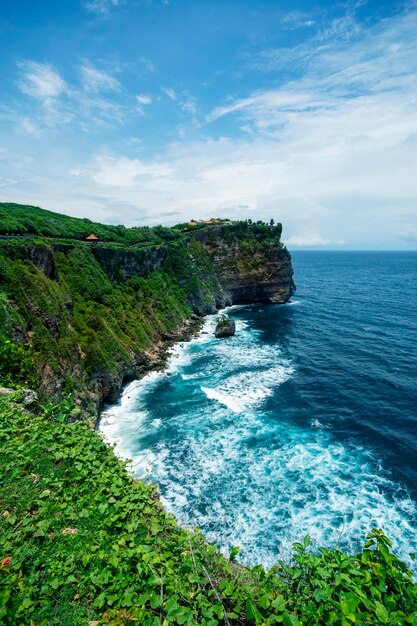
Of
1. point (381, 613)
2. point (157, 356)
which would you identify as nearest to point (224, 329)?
point (157, 356)

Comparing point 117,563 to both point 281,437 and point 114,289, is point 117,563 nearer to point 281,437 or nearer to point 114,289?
point 281,437

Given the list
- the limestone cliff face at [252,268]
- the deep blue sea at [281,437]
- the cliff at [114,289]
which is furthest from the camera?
the limestone cliff face at [252,268]

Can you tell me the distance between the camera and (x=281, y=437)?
31781mm

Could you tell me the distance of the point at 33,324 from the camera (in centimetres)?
2973

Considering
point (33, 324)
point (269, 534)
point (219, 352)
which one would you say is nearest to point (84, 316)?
point (33, 324)

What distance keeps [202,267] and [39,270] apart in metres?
53.6

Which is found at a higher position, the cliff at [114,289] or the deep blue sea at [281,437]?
the cliff at [114,289]

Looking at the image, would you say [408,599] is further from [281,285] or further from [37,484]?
[281,285]

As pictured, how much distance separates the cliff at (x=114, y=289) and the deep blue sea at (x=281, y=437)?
233 inches

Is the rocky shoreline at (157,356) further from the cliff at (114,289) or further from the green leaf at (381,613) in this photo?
the green leaf at (381,613)

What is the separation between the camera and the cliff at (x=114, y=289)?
101ft

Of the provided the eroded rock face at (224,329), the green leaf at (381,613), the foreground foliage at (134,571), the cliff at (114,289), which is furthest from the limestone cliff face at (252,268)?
the green leaf at (381,613)

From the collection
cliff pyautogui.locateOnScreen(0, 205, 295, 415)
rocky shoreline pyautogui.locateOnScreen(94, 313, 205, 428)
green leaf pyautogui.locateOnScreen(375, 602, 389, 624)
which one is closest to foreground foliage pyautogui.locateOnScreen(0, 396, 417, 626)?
green leaf pyautogui.locateOnScreen(375, 602, 389, 624)

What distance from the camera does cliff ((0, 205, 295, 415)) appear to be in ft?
101
